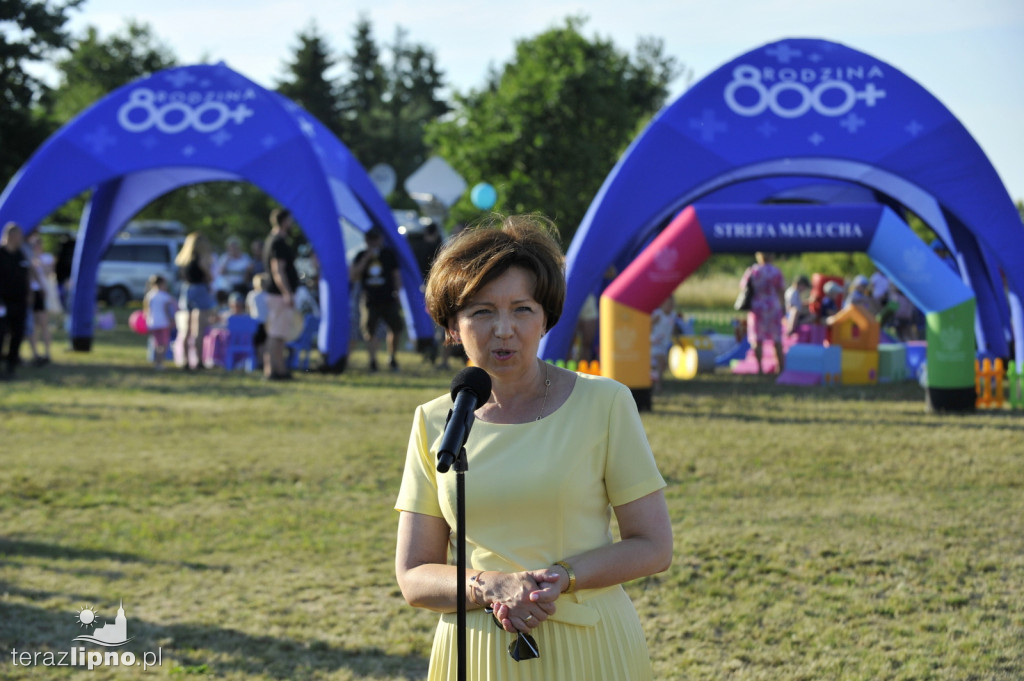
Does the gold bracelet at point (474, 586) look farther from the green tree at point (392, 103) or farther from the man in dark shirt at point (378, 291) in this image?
the green tree at point (392, 103)

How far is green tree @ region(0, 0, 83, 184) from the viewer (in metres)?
27.4

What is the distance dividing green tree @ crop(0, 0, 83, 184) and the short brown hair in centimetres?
2862

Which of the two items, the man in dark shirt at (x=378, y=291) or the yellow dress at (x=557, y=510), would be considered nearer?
the yellow dress at (x=557, y=510)

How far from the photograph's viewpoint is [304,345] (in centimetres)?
1452

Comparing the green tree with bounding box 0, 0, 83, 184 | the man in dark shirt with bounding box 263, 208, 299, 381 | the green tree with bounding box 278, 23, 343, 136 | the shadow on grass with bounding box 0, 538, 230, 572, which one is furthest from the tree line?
the shadow on grass with bounding box 0, 538, 230, 572

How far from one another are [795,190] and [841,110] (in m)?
4.75

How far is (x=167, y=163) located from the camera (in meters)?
14.4

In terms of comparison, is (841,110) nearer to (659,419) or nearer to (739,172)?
(739,172)

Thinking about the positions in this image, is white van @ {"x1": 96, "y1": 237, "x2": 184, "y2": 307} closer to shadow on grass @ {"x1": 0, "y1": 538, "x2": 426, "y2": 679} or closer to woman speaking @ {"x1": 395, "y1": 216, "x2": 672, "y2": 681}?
shadow on grass @ {"x1": 0, "y1": 538, "x2": 426, "y2": 679}

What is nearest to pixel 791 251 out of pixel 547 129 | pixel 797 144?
pixel 797 144

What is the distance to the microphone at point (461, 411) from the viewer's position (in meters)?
1.93

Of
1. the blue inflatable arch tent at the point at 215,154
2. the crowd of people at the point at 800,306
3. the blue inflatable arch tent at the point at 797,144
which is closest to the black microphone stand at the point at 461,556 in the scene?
the blue inflatable arch tent at the point at 797,144

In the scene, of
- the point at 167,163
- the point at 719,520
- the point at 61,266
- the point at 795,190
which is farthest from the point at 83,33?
the point at 719,520

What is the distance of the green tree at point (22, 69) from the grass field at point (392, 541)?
20.0 metres
